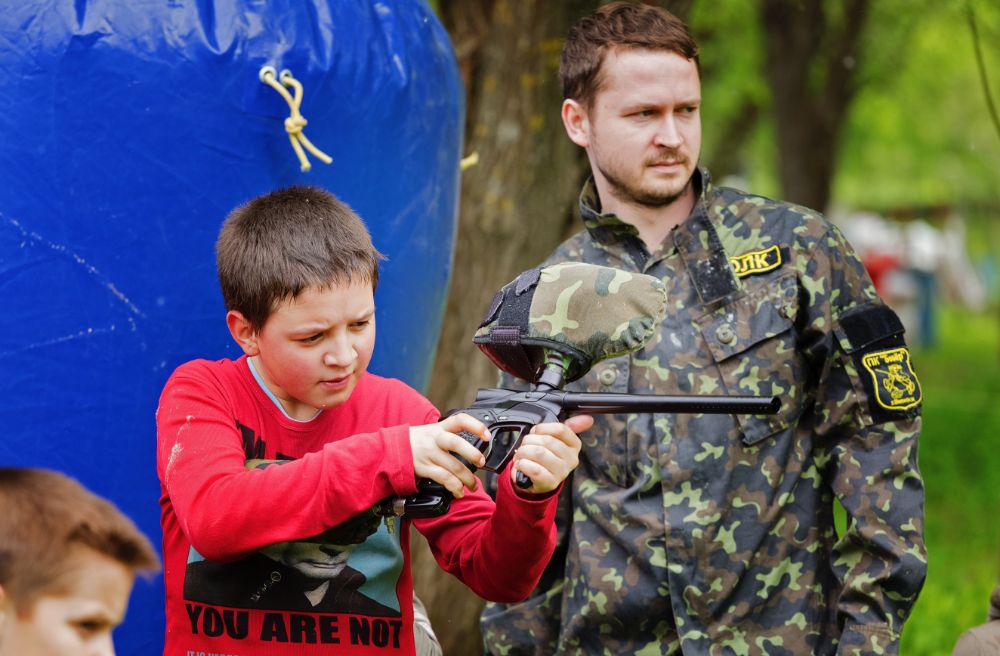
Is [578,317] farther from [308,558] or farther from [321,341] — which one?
[308,558]

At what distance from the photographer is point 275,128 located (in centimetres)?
281

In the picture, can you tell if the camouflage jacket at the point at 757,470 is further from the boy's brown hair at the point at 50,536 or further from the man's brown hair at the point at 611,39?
the boy's brown hair at the point at 50,536

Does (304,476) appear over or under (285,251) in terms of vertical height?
under

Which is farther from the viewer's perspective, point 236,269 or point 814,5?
point 814,5

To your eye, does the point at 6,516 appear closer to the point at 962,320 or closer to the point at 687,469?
the point at 687,469

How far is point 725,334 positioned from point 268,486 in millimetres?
1228

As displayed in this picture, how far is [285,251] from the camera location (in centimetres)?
228

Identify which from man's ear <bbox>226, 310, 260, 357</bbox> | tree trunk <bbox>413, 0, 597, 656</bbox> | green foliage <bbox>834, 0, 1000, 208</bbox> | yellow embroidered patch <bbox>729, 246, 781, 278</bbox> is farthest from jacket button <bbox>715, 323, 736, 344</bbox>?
green foliage <bbox>834, 0, 1000, 208</bbox>

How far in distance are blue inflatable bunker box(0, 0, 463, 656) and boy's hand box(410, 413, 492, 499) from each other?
2.95ft

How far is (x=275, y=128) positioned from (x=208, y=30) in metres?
0.27

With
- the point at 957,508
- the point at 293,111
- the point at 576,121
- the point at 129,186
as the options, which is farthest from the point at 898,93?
the point at 129,186

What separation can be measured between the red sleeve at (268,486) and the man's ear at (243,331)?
0.19m

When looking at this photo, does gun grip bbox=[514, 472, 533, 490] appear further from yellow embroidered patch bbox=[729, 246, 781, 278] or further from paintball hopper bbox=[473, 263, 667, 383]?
yellow embroidered patch bbox=[729, 246, 781, 278]

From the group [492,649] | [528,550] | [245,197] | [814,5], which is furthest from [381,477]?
[814,5]
